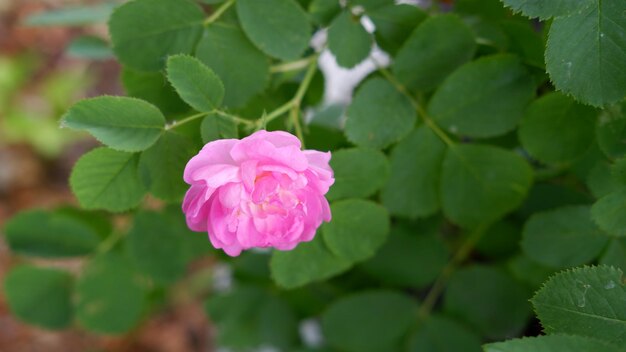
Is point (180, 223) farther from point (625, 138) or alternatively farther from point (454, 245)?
point (625, 138)

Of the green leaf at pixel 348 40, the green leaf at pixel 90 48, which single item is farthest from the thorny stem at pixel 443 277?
the green leaf at pixel 90 48

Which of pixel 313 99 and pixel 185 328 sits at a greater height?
pixel 313 99

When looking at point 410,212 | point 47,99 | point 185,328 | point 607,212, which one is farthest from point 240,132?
point 47,99

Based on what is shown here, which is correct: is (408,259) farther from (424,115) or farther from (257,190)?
(257,190)

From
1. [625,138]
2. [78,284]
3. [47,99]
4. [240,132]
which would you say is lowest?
[47,99]

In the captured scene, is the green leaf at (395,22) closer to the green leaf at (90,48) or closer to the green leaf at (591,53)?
the green leaf at (591,53)

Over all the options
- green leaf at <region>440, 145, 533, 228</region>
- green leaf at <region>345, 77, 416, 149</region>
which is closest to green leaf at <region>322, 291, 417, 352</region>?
green leaf at <region>440, 145, 533, 228</region>
